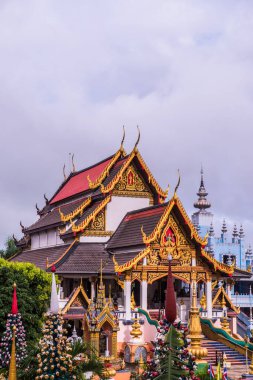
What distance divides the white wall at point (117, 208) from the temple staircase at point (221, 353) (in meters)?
6.81

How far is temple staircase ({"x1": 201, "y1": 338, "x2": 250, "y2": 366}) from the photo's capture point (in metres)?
19.2

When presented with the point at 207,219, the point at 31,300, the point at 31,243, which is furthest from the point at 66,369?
the point at 207,219

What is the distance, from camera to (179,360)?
9195mm

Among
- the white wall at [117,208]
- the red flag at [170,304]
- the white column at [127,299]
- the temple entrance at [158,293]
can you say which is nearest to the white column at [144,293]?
the white column at [127,299]

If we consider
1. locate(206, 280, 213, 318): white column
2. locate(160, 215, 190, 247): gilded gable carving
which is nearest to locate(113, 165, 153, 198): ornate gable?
locate(160, 215, 190, 247): gilded gable carving

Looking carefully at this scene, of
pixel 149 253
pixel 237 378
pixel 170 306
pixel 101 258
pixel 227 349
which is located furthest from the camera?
pixel 101 258

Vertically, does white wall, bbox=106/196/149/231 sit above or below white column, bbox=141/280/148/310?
above

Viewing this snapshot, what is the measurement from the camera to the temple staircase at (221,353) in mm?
19234

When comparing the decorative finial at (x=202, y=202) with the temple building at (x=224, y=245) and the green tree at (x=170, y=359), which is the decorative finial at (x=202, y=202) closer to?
the temple building at (x=224, y=245)

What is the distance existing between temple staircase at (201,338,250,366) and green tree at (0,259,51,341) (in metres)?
5.43

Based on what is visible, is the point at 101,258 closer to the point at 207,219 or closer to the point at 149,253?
the point at 149,253

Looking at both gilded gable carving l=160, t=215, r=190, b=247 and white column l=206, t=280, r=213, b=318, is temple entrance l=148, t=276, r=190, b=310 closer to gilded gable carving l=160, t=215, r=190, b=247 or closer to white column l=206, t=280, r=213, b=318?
white column l=206, t=280, r=213, b=318

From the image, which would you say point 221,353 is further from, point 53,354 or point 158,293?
point 53,354

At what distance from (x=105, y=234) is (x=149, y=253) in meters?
4.02
